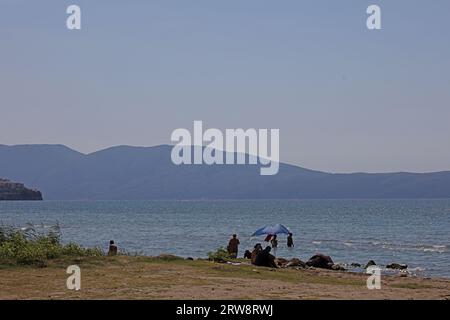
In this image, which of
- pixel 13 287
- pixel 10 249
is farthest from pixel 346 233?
pixel 13 287

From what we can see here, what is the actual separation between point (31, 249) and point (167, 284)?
6.72 meters

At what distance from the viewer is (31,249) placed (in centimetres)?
2242

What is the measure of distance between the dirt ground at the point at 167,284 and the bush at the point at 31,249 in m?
0.68

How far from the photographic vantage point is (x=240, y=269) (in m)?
22.7

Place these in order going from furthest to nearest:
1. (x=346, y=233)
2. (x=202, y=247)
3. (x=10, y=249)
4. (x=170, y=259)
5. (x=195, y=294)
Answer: (x=346, y=233), (x=202, y=247), (x=170, y=259), (x=10, y=249), (x=195, y=294)

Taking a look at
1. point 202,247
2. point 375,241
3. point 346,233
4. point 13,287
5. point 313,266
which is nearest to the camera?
point 13,287

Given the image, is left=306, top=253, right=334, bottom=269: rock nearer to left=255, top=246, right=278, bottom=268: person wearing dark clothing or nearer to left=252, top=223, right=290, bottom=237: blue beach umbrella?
left=252, top=223, right=290, bottom=237: blue beach umbrella

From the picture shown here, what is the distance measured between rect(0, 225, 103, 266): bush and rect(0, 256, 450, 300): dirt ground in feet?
2.22

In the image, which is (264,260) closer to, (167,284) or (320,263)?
(320,263)

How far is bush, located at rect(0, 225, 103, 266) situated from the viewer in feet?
71.2


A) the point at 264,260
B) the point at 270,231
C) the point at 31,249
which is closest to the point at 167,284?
the point at 31,249

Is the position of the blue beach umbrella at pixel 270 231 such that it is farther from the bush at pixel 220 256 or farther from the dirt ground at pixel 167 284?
the dirt ground at pixel 167 284
